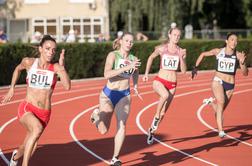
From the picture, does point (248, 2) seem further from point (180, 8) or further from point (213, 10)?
point (180, 8)

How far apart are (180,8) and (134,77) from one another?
108ft

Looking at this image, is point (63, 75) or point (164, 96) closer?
point (63, 75)

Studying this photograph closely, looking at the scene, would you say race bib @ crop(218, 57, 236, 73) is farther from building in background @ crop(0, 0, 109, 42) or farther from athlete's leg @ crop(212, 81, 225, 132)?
building in background @ crop(0, 0, 109, 42)

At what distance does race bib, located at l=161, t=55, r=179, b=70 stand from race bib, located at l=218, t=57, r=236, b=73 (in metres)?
0.88

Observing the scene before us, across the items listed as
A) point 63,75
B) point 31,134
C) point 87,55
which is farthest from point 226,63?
point 87,55

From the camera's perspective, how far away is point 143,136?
43.8ft

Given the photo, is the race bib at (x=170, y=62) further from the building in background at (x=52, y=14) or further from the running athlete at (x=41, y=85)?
the building in background at (x=52, y=14)

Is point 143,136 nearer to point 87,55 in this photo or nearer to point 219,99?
point 219,99

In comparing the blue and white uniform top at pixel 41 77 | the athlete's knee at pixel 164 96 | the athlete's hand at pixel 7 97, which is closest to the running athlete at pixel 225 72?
the athlete's knee at pixel 164 96

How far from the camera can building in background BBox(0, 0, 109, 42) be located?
150 feet

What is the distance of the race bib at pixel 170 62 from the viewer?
1242cm

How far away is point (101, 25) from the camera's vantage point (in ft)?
151

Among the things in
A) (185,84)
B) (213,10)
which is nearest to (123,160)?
(185,84)

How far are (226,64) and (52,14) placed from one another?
33904 mm
